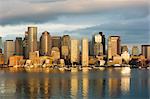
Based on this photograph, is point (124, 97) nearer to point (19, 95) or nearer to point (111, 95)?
point (111, 95)

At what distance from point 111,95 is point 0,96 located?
20030mm

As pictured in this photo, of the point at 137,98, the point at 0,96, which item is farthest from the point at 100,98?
the point at 0,96

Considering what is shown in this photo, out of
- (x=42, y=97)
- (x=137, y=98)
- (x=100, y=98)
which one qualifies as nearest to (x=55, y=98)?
(x=42, y=97)

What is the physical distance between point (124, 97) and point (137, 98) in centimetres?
242

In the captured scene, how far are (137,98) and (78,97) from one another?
398 inches

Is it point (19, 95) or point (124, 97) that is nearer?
point (124, 97)

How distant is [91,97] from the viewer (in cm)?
7312

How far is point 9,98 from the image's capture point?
71.8 meters

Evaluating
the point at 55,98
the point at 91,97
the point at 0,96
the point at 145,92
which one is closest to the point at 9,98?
the point at 0,96

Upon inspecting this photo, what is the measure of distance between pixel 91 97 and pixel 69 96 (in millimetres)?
4021

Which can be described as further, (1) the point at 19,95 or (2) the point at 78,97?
(1) the point at 19,95

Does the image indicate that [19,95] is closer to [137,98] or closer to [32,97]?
[32,97]

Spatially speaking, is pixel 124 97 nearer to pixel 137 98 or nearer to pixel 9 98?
pixel 137 98

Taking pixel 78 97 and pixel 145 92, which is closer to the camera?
pixel 78 97
